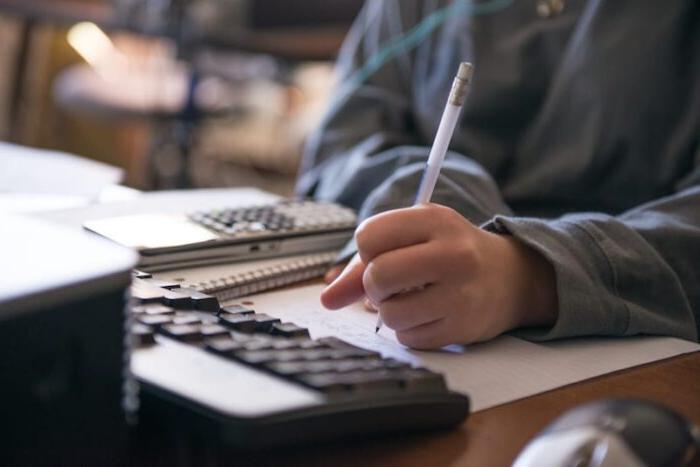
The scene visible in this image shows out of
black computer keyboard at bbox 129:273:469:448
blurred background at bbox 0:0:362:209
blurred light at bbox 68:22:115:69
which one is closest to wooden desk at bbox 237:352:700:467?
black computer keyboard at bbox 129:273:469:448

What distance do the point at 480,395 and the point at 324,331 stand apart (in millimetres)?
111

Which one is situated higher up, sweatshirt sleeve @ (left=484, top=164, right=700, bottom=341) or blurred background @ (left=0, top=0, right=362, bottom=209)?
sweatshirt sleeve @ (left=484, top=164, right=700, bottom=341)

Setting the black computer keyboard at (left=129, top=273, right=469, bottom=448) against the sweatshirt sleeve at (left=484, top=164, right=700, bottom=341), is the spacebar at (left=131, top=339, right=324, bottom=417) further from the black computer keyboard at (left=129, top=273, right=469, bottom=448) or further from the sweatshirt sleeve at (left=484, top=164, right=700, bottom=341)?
the sweatshirt sleeve at (left=484, top=164, right=700, bottom=341)

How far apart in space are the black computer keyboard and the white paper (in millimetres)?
47

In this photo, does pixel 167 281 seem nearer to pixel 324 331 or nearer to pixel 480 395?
pixel 324 331

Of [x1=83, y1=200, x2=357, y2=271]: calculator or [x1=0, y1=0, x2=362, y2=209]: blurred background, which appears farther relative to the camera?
[x1=0, y1=0, x2=362, y2=209]: blurred background

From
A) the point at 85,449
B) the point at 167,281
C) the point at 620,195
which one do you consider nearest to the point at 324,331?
the point at 167,281

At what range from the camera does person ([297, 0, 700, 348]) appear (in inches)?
20.3

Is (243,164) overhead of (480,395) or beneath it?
beneath

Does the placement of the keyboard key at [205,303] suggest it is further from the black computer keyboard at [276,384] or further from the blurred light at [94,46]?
the blurred light at [94,46]

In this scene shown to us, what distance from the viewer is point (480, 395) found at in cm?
46

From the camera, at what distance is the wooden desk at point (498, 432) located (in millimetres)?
379

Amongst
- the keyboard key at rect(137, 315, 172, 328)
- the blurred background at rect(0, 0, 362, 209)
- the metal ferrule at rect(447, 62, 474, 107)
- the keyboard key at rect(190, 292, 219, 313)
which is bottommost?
the blurred background at rect(0, 0, 362, 209)

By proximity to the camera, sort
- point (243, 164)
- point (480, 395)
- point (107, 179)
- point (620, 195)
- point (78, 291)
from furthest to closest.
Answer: point (243, 164) → point (107, 179) → point (620, 195) → point (480, 395) → point (78, 291)
